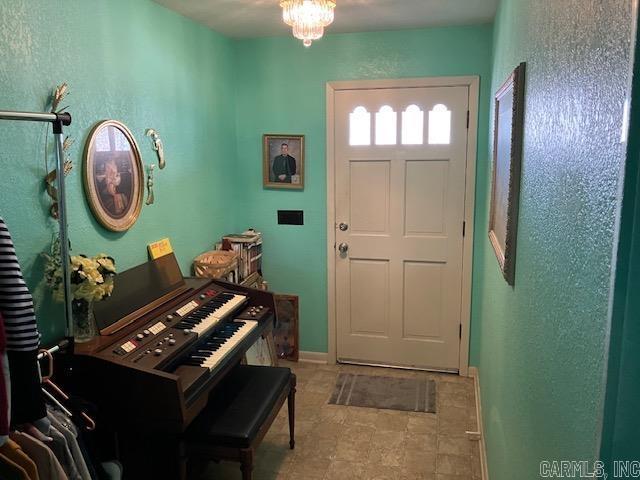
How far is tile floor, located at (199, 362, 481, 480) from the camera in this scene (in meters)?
2.70

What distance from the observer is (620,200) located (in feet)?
2.15

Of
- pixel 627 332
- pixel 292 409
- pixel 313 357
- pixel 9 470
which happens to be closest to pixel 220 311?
pixel 292 409

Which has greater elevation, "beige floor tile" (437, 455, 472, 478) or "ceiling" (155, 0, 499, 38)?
"ceiling" (155, 0, 499, 38)

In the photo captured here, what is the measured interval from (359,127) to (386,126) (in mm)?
193

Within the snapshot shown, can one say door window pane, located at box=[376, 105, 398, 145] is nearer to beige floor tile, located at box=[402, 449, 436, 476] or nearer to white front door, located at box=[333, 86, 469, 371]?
white front door, located at box=[333, 86, 469, 371]

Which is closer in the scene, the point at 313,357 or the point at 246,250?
the point at 246,250

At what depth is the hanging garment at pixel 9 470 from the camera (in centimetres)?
145

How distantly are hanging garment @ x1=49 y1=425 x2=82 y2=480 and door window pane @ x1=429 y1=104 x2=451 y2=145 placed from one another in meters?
2.83

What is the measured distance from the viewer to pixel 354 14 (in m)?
3.11

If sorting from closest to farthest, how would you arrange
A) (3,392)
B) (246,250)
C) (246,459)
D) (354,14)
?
(3,392) < (246,459) < (354,14) < (246,250)

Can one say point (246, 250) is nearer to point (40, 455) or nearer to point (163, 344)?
point (163, 344)

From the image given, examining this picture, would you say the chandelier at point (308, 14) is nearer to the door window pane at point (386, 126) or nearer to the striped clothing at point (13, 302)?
the door window pane at point (386, 126)

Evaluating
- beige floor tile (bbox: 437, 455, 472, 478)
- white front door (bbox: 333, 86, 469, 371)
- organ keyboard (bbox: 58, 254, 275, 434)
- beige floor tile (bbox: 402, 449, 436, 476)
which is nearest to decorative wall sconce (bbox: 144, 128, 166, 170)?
organ keyboard (bbox: 58, 254, 275, 434)

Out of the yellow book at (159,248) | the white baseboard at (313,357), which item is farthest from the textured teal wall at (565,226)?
the white baseboard at (313,357)
